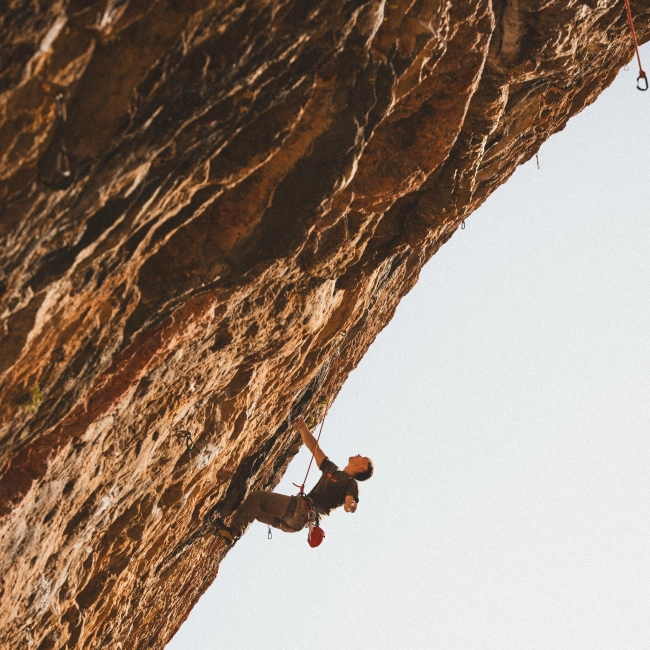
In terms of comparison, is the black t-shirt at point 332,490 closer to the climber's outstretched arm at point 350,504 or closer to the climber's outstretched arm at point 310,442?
the climber's outstretched arm at point 350,504

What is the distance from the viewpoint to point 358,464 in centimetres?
952

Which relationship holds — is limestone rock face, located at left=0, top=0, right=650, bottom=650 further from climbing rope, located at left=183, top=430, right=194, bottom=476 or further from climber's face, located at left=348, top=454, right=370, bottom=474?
climber's face, located at left=348, top=454, right=370, bottom=474

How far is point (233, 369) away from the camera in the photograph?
6.67 meters

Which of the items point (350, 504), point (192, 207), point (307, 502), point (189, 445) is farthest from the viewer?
point (307, 502)

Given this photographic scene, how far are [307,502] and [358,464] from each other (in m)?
0.96

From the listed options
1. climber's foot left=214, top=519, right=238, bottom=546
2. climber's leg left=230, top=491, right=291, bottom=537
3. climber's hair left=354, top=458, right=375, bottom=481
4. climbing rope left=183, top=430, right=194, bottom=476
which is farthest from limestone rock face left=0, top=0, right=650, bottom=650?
climber's hair left=354, top=458, right=375, bottom=481

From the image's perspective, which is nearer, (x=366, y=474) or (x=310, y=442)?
(x=366, y=474)

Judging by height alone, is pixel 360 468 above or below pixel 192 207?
above

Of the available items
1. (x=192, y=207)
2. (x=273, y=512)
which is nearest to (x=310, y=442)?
(x=273, y=512)

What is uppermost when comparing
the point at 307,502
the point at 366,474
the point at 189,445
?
the point at 366,474

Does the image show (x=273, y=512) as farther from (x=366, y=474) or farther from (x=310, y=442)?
Result: (x=366, y=474)

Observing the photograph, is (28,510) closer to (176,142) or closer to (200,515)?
(176,142)

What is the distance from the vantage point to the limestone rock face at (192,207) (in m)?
3.28

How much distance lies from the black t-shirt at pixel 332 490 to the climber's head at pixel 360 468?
8.5 inches
